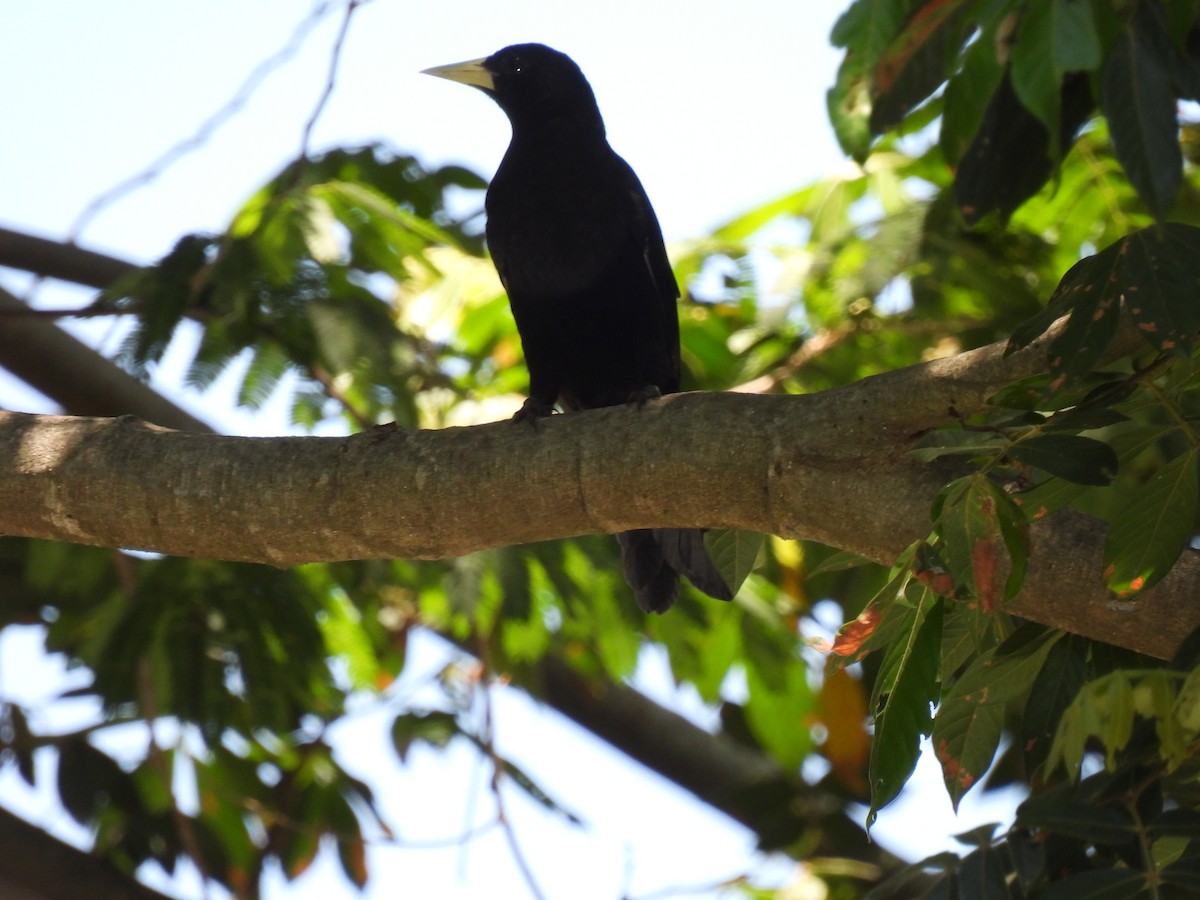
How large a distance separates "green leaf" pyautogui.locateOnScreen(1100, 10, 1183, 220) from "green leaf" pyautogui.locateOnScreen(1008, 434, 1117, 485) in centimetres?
34

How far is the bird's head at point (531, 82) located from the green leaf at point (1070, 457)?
270 cm

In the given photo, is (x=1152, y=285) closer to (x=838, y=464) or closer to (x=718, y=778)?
(x=838, y=464)

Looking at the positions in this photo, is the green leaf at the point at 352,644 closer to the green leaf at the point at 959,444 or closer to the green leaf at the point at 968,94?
the green leaf at the point at 968,94

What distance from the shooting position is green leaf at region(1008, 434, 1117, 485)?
1.54m

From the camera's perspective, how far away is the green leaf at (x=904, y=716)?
1690 millimetres

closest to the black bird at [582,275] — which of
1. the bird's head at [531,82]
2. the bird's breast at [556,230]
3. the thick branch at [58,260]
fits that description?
the bird's breast at [556,230]

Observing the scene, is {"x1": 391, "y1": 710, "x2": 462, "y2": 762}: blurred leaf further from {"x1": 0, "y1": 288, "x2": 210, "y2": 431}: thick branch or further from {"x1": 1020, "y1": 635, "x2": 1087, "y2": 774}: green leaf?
{"x1": 1020, "y1": 635, "x2": 1087, "y2": 774}: green leaf

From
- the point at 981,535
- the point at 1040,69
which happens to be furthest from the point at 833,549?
the point at 981,535

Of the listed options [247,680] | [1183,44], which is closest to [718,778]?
[247,680]

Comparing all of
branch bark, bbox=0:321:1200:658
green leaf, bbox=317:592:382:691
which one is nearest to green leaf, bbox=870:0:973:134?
branch bark, bbox=0:321:1200:658

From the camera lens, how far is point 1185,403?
2.06 metres

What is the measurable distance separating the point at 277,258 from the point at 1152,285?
2.37 meters

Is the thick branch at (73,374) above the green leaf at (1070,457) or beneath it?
above

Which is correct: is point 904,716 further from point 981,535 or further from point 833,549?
point 833,549
